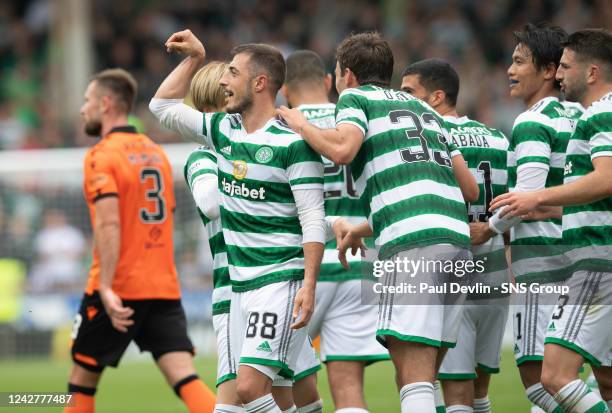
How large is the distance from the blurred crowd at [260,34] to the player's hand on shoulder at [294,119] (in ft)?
41.4

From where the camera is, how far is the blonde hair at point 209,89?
724cm

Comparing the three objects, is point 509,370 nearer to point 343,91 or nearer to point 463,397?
point 463,397

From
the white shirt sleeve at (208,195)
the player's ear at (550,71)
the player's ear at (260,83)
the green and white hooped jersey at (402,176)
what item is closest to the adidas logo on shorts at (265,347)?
the green and white hooped jersey at (402,176)

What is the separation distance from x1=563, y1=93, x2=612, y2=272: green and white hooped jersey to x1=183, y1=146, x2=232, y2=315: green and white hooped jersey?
7.12 ft

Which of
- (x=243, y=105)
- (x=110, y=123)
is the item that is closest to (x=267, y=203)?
(x=243, y=105)

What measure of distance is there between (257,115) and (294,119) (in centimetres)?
39

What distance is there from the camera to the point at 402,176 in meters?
6.18

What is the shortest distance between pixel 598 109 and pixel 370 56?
4.54ft

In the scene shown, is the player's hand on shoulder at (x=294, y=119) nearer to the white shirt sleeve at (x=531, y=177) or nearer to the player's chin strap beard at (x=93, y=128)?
the white shirt sleeve at (x=531, y=177)

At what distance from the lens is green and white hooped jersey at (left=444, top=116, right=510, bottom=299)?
7395 mm

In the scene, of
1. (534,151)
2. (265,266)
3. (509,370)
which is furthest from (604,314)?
(509,370)

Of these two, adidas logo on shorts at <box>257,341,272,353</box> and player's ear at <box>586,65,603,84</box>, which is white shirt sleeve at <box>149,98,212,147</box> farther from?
player's ear at <box>586,65,603,84</box>

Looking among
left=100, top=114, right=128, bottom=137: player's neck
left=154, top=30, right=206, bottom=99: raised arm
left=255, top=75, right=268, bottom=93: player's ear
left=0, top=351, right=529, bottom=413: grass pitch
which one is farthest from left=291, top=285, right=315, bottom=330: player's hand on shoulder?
left=0, top=351, right=529, bottom=413: grass pitch

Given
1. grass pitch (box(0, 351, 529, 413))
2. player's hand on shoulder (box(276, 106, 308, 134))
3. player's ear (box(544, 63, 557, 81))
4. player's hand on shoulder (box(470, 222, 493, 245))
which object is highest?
player's ear (box(544, 63, 557, 81))
